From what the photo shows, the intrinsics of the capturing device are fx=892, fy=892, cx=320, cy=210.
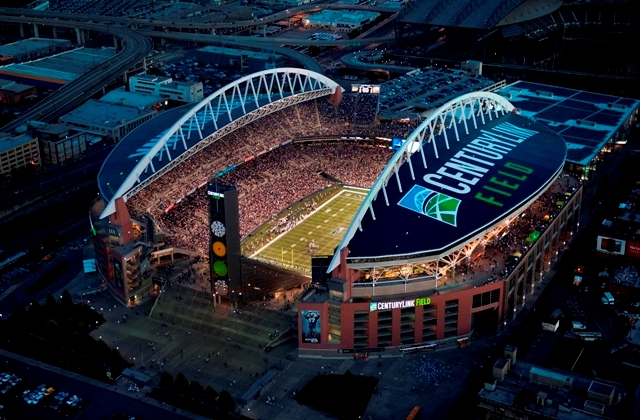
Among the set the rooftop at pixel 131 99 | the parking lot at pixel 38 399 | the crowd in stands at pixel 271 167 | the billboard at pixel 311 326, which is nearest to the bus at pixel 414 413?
the billboard at pixel 311 326

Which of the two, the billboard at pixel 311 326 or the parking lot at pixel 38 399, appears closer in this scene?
the parking lot at pixel 38 399

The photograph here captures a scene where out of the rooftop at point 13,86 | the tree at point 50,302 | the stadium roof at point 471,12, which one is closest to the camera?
the tree at point 50,302

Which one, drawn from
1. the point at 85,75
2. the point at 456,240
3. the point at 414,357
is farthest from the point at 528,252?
the point at 85,75

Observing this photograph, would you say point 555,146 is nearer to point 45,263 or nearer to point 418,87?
point 418,87

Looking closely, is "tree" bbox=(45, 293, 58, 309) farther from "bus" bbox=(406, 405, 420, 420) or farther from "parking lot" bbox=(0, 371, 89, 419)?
"bus" bbox=(406, 405, 420, 420)

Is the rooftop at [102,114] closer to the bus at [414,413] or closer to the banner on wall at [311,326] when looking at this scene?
the banner on wall at [311,326]

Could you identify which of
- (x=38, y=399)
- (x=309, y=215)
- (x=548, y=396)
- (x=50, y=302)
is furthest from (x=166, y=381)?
(x=309, y=215)

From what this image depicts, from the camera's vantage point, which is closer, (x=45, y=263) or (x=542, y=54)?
(x=45, y=263)

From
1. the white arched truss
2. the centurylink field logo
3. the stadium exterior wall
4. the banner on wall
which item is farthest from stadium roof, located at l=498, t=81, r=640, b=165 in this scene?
the banner on wall
